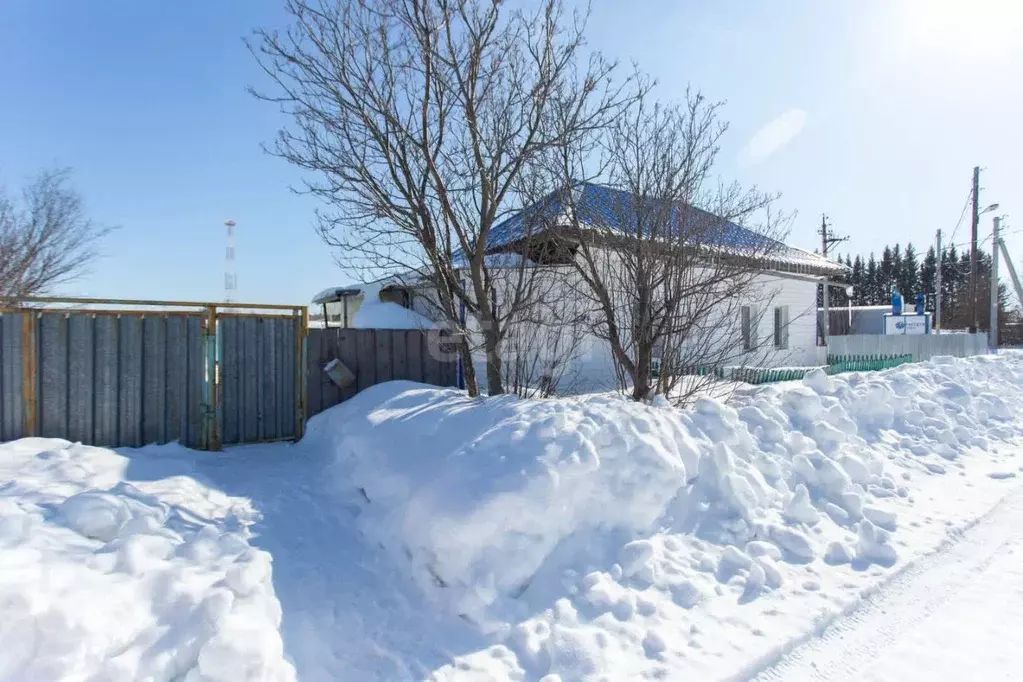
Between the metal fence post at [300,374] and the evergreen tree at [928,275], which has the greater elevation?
the evergreen tree at [928,275]

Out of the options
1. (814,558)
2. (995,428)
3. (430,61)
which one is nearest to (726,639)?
(814,558)

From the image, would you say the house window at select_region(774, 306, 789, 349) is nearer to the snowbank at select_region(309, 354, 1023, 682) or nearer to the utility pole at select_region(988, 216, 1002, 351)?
the snowbank at select_region(309, 354, 1023, 682)

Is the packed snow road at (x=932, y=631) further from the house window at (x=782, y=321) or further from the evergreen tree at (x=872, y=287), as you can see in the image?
the evergreen tree at (x=872, y=287)

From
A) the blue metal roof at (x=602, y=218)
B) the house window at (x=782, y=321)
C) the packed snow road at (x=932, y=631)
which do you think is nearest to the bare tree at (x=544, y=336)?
the blue metal roof at (x=602, y=218)

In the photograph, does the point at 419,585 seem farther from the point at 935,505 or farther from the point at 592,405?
the point at 935,505

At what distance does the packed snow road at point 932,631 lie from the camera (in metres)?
3.08

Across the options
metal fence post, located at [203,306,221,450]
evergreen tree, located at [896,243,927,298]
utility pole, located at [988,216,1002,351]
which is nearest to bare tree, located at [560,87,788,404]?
metal fence post, located at [203,306,221,450]

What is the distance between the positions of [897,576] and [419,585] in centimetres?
350

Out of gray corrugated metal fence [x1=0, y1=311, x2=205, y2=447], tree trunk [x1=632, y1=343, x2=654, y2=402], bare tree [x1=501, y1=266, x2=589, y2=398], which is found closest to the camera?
gray corrugated metal fence [x1=0, y1=311, x2=205, y2=447]

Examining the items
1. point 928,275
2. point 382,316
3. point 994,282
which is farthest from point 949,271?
point 382,316

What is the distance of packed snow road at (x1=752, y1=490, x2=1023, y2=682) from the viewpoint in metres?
3.08

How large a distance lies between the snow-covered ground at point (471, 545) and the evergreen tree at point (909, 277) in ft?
223

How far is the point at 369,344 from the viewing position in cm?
752

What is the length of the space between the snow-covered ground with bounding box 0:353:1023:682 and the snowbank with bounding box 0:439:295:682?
12 millimetres
